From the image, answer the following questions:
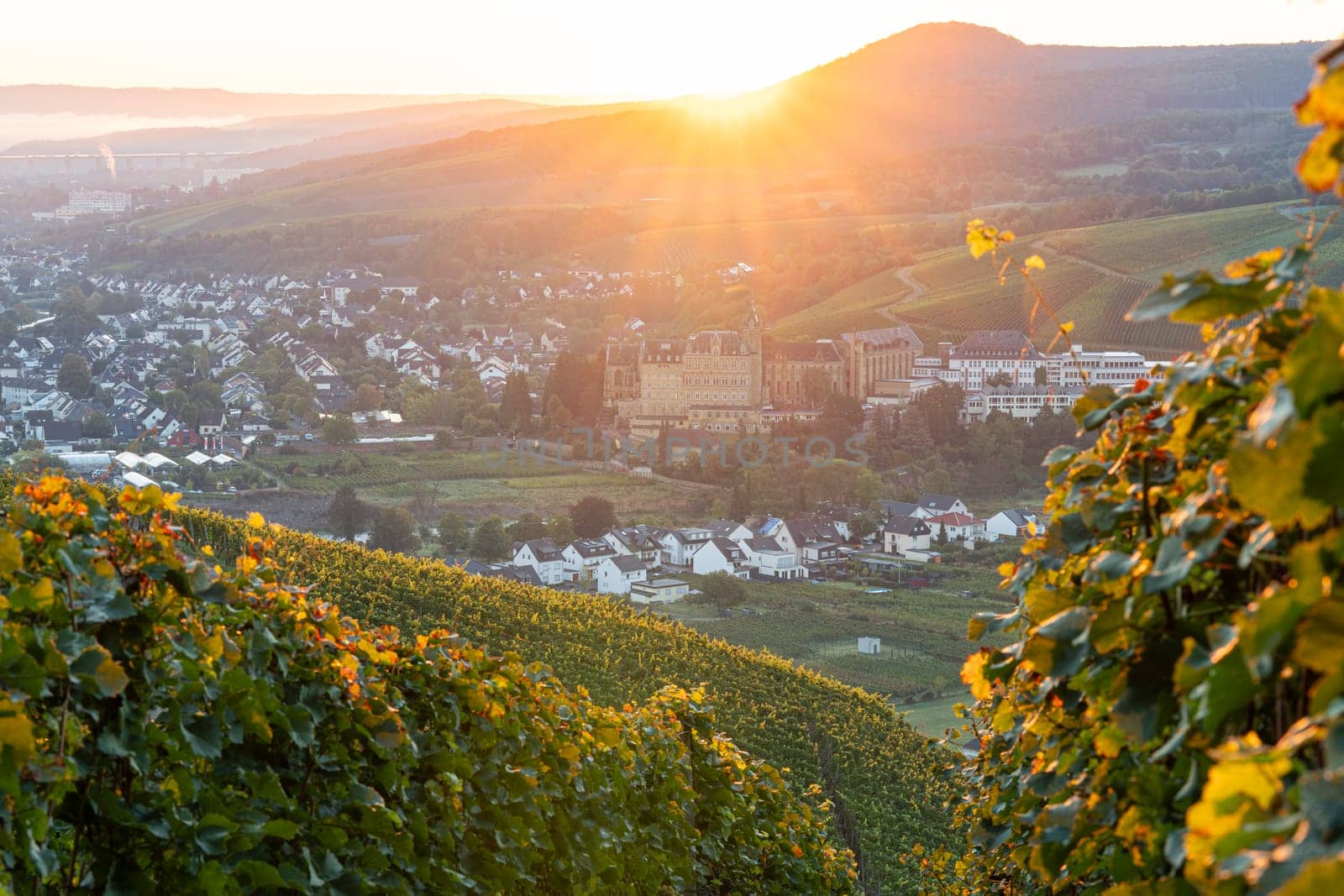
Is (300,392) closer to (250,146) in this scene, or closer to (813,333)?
(813,333)

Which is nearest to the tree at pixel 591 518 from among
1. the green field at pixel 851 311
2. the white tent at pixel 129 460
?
the white tent at pixel 129 460

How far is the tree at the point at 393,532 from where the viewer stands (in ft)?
97.1

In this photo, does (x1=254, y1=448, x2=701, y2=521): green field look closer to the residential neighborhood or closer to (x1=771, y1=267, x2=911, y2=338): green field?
the residential neighborhood

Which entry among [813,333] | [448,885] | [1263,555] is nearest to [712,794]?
[448,885]

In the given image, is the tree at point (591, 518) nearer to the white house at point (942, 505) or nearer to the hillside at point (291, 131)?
the white house at point (942, 505)

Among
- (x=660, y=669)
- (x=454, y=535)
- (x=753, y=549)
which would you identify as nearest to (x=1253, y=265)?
(x=660, y=669)

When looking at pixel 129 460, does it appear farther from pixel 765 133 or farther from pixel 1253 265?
pixel 765 133

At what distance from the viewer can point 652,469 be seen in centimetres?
4347

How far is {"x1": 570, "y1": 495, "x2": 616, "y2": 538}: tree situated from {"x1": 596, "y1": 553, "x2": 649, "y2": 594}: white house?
312 centimetres

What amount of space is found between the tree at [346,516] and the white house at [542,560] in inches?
149

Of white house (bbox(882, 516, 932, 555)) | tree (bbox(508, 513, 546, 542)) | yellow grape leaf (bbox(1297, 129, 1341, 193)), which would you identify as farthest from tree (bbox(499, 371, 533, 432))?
yellow grape leaf (bbox(1297, 129, 1341, 193))

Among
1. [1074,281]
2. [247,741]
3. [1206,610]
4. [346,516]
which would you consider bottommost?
[346,516]

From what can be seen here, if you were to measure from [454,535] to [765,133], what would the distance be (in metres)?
62.9

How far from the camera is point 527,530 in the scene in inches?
1296
